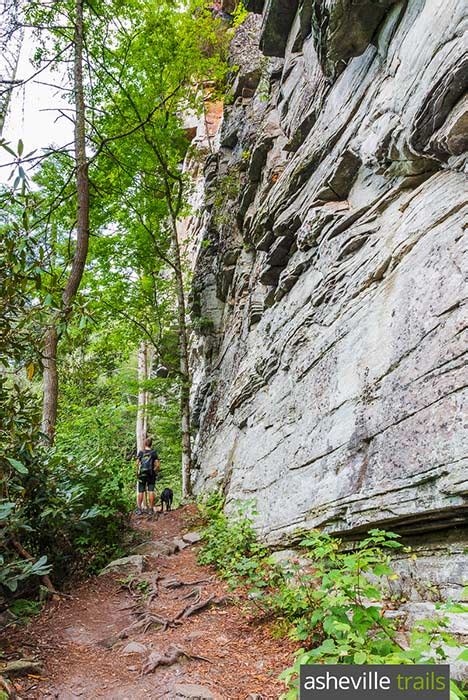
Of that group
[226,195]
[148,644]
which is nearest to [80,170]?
[226,195]

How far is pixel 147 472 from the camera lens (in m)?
12.1

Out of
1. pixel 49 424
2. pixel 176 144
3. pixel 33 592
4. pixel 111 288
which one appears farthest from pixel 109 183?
pixel 33 592

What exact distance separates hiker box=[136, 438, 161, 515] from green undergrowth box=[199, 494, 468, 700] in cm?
490

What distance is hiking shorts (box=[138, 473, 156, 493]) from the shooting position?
12.2 meters

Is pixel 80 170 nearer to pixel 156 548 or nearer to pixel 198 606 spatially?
pixel 156 548

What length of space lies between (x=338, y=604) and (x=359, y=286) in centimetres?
Answer: 391

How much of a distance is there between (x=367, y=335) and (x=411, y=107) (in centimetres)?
276

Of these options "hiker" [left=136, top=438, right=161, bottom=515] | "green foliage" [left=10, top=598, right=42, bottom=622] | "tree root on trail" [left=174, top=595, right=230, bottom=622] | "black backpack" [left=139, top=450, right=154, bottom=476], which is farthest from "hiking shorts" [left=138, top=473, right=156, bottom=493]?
"green foliage" [left=10, top=598, right=42, bottom=622]

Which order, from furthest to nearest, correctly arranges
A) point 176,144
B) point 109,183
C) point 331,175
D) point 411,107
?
point 176,144 < point 109,183 < point 331,175 < point 411,107

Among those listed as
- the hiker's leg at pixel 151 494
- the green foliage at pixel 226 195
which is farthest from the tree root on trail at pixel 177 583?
the green foliage at pixel 226 195

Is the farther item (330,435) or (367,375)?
(330,435)

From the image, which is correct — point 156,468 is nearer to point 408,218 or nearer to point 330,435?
point 330,435

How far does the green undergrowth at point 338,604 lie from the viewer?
2756mm

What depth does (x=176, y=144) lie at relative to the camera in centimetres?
1730
